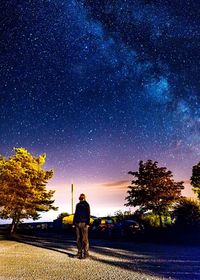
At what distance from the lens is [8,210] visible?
29266 mm

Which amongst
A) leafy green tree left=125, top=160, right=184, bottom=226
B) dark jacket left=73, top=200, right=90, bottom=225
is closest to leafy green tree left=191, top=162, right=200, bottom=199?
leafy green tree left=125, top=160, right=184, bottom=226

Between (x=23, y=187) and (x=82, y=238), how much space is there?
778 inches

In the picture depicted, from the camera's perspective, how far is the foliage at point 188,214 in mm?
22531

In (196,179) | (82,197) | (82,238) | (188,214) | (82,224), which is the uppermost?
(196,179)

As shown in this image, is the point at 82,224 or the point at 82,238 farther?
the point at 82,224

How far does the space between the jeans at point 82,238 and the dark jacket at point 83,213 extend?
13 cm

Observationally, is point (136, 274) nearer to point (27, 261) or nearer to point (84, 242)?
point (84, 242)

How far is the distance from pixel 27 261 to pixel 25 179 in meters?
19.8

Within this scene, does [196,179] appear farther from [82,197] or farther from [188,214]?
[82,197]

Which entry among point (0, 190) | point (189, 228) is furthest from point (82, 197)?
point (0, 190)

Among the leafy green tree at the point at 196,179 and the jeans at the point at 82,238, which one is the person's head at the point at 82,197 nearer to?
the jeans at the point at 82,238

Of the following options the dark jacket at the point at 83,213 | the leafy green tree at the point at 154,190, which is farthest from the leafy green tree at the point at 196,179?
the dark jacket at the point at 83,213

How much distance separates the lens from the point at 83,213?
10062 millimetres

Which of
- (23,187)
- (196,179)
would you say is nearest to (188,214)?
(23,187)
